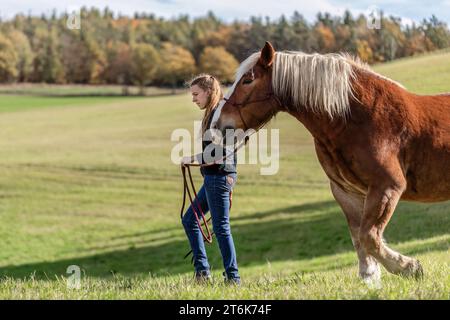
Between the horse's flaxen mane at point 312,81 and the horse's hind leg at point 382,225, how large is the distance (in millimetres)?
775

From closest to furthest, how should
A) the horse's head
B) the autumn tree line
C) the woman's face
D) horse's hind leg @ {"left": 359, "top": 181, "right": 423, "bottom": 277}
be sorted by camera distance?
horse's hind leg @ {"left": 359, "top": 181, "right": 423, "bottom": 277}
the horse's head
the woman's face
the autumn tree line

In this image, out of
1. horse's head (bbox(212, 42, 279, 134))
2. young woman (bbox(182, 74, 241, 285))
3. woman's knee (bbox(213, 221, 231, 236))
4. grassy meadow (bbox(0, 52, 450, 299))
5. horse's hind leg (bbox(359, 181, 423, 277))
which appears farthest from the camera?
woman's knee (bbox(213, 221, 231, 236))

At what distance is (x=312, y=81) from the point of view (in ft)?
18.7

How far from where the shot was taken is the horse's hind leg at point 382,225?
5.46 meters

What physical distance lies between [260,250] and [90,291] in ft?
50.2

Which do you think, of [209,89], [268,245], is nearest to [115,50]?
[268,245]

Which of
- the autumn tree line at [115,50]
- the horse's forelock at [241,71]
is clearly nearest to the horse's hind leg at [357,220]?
the horse's forelock at [241,71]

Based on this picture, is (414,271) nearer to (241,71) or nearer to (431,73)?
(241,71)

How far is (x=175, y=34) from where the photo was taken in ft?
314

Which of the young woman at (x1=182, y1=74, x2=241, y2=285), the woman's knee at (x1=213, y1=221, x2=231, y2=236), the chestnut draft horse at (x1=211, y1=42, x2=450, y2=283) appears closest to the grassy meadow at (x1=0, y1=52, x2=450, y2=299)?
the young woman at (x1=182, y1=74, x2=241, y2=285)

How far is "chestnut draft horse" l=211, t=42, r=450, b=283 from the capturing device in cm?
552

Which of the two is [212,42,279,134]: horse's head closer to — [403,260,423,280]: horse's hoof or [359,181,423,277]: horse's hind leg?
[359,181,423,277]: horse's hind leg

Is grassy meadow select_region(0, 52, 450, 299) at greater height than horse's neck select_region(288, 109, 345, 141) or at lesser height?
lesser

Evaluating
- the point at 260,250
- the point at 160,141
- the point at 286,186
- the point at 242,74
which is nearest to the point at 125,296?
the point at 242,74
